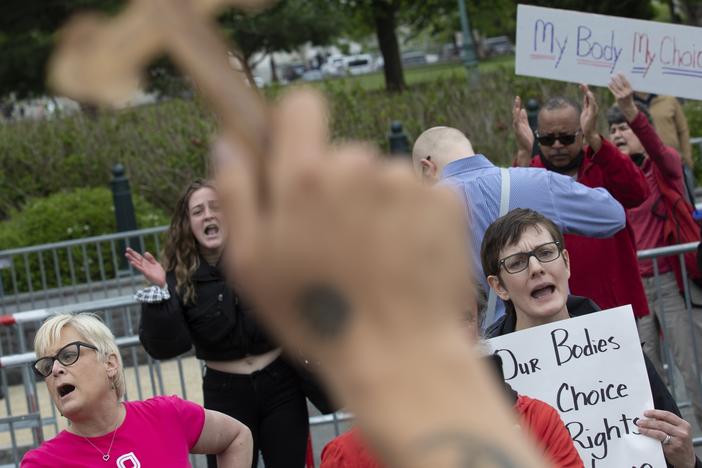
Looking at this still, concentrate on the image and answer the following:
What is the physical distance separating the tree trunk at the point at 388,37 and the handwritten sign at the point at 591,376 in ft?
105

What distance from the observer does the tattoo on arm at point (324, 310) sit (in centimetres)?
65

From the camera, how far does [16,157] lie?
50.7 feet

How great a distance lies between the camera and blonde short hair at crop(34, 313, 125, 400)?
13.4 feet

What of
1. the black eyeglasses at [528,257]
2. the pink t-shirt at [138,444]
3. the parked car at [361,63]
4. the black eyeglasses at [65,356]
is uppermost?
the parked car at [361,63]

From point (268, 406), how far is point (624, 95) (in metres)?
2.30

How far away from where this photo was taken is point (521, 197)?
4.45 meters

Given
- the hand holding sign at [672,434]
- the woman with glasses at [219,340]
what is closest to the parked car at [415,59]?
the woman with glasses at [219,340]

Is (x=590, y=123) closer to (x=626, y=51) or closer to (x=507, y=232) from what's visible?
Result: (x=626, y=51)

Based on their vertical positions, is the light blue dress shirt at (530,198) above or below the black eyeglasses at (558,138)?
below

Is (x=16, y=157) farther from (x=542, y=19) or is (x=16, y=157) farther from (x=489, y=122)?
(x=542, y=19)

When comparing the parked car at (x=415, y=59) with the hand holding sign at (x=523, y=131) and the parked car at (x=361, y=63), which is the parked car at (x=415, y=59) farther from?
the hand holding sign at (x=523, y=131)

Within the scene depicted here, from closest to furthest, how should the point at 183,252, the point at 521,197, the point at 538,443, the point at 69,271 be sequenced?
the point at 538,443 → the point at 521,197 → the point at 183,252 → the point at 69,271

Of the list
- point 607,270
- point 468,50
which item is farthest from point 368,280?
point 468,50

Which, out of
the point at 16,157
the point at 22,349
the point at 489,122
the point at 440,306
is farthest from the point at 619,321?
the point at 16,157
